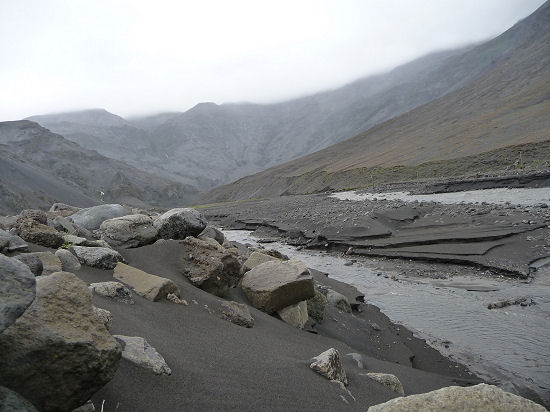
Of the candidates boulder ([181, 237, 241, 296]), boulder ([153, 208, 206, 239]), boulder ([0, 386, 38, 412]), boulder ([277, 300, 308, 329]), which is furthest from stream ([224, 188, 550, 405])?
boulder ([0, 386, 38, 412])

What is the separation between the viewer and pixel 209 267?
21.4ft

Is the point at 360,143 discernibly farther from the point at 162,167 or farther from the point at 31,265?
the point at 162,167

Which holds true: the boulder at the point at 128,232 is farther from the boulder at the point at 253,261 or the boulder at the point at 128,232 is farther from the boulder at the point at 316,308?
the boulder at the point at 316,308

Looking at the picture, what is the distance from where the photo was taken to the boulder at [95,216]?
28.8 feet

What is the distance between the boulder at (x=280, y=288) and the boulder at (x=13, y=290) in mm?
4663

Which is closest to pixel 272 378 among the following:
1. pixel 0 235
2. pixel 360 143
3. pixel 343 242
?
pixel 0 235

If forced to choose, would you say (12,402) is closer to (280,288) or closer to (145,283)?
(145,283)

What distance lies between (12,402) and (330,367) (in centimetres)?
298

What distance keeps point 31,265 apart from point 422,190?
94.6 feet

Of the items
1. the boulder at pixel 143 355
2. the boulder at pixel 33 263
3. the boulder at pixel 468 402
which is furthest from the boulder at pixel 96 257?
the boulder at pixel 468 402

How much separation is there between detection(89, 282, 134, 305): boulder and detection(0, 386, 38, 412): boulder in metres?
2.39

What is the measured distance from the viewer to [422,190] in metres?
29.9

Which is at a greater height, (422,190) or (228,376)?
(228,376)

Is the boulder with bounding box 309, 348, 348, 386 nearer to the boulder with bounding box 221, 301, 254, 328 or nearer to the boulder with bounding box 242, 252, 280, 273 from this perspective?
the boulder with bounding box 221, 301, 254, 328
